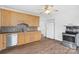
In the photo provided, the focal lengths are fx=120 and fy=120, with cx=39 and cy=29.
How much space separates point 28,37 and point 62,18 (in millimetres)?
841

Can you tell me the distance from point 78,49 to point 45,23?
0.81 m

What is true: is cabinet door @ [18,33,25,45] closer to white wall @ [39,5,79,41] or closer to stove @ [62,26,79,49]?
white wall @ [39,5,79,41]

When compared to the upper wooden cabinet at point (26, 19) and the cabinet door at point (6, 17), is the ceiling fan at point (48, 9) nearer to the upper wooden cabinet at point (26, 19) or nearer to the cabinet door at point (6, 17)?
the upper wooden cabinet at point (26, 19)

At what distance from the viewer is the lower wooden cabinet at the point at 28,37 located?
2.51 metres

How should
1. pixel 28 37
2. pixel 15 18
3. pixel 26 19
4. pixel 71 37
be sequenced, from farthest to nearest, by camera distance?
pixel 28 37 → pixel 26 19 → pixel 15 18 → pixel 71 37

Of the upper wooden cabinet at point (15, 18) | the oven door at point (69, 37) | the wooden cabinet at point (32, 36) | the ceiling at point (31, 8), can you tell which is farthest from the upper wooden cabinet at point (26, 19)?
the oven door at point (69, 37)

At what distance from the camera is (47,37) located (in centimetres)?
245

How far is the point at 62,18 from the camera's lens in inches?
93.2

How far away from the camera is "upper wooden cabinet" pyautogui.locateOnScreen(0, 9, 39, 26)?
7.49ft

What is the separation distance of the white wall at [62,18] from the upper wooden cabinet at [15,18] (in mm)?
182

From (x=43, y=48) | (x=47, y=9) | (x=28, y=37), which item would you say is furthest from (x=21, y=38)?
(x=47, y=9)

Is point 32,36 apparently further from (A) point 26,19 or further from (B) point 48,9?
(B) point 48,9
